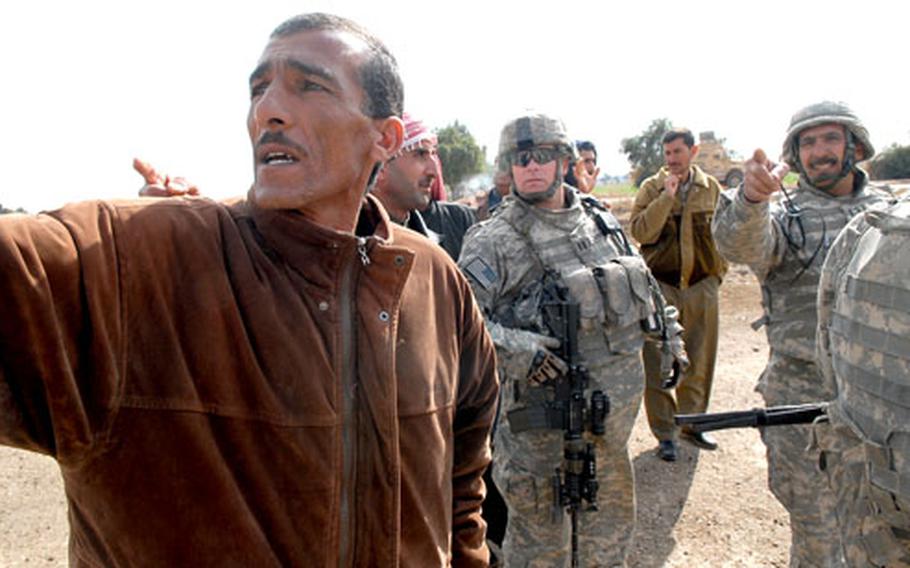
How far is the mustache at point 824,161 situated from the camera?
376cm

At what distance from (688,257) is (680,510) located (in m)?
2.12

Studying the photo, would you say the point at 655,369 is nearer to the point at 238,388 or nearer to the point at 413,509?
the point at 413,509

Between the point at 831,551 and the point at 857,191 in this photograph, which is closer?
the point at 831,551

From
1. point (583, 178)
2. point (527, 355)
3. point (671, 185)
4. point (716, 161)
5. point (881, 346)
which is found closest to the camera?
point (881, 346)

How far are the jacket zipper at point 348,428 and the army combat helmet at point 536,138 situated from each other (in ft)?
7.69

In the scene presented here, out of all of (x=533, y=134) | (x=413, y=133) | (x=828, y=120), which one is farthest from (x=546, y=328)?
(x=828, y=120)

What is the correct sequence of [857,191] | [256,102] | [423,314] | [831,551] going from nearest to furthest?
[256,102]
[423,314]
[831,551]
[857,191]

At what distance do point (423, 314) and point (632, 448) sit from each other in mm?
4584

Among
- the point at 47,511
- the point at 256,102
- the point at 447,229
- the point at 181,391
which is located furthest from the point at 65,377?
the point at 47,511

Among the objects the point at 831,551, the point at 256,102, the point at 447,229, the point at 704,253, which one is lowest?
the point at 831,551

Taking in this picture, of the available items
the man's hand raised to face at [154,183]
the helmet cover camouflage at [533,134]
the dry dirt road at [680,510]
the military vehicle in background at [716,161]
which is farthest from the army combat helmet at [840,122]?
the military vehicle in background at [716,161]

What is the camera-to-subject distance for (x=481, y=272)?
333 centimetres

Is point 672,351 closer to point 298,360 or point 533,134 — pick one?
point 533,134

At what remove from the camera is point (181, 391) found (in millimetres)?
1192
